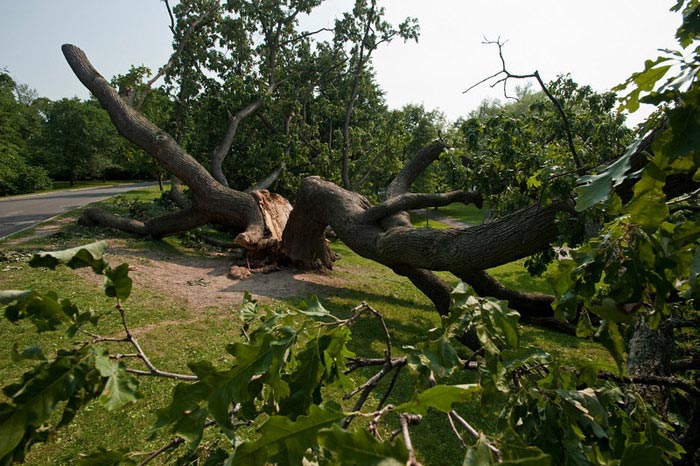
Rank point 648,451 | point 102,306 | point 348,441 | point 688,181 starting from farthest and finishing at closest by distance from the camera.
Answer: point 102,306, point 688,181, point 648,451, point 348,441

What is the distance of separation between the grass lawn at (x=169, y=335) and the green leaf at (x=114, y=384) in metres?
1.27

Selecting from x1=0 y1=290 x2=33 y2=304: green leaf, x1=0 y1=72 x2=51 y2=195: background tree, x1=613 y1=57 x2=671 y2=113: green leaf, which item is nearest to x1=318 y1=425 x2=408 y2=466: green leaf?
x1=0 y1=290 x2=33 y2=304: green leaf

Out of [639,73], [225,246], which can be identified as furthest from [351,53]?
[639,73]

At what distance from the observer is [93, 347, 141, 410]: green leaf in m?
0.78

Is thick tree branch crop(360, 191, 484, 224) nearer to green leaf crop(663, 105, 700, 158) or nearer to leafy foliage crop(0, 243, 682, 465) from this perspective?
leafy foliage crop(0, 243, 682, 465)

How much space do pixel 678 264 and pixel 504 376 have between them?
0.49 meters

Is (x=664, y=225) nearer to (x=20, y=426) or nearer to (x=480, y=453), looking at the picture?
(x=480, y=453)

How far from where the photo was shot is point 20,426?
2.28 ft

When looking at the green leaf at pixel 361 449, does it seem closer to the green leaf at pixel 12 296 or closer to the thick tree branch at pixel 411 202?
the green leaf at pixel 12 296

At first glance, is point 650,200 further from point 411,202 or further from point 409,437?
point 411,202

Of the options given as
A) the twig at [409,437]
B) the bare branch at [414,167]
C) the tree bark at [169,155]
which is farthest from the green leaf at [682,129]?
the tree bark at [169,155]

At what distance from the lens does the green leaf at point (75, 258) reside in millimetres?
792

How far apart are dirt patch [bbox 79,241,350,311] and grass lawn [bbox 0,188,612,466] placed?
244 millimetres

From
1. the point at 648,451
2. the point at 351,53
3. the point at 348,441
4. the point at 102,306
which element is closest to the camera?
the point at 348,441
